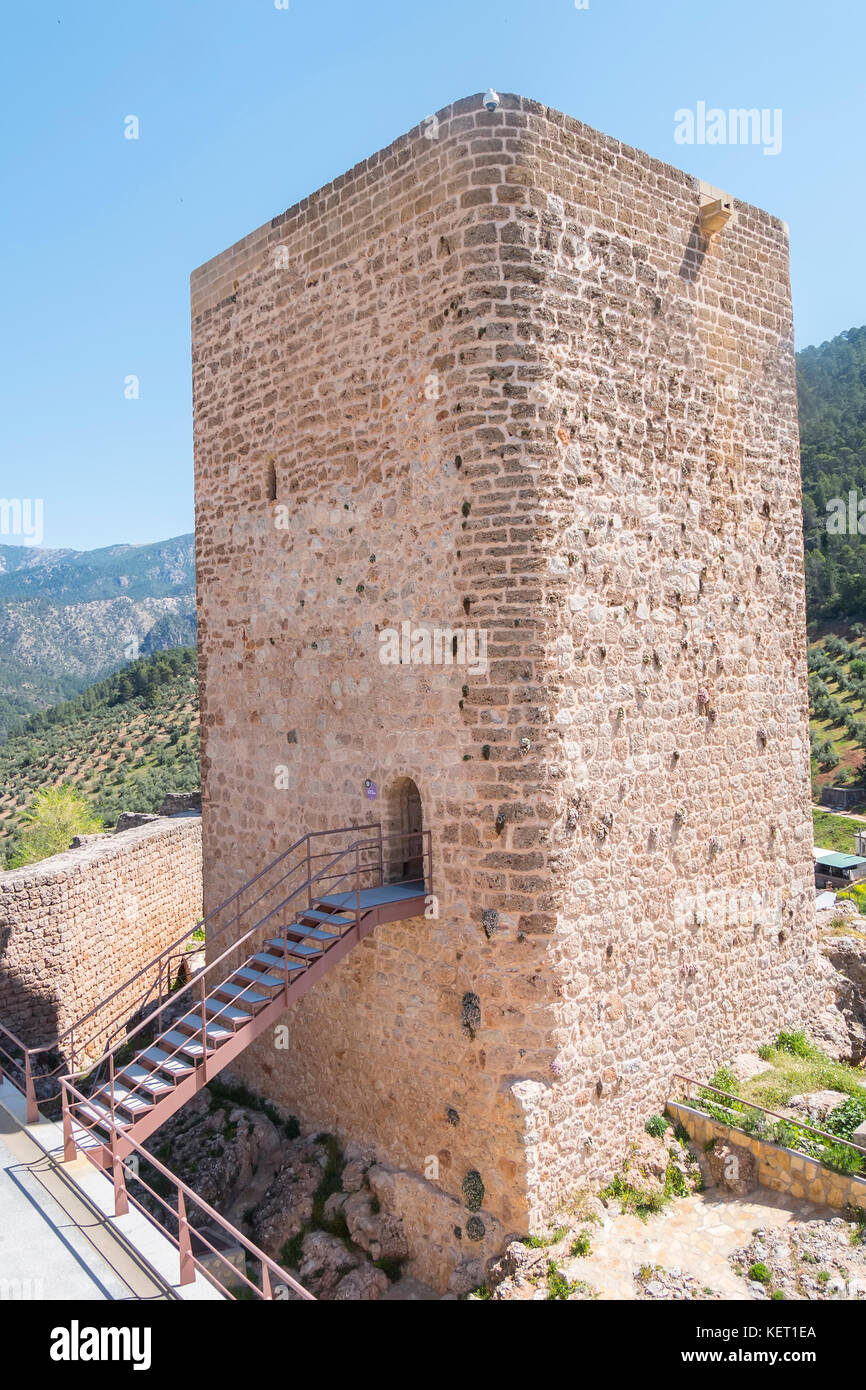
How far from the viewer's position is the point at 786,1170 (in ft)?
28.7

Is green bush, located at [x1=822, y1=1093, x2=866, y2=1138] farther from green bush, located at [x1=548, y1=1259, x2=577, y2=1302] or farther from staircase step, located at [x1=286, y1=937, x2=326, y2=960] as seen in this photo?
staircase step, located at [x1=286, y1=937, x2=326, y2=960]

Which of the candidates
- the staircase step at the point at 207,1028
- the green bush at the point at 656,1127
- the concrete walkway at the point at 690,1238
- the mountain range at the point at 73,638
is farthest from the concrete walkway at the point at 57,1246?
the mountain range at the point at 73,638

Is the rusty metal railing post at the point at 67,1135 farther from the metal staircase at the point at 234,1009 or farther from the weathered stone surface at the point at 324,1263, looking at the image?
the weathered stone surface at the point at 324,1263

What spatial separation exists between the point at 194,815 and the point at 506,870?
11.9 metres

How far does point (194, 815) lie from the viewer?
62.2 feet

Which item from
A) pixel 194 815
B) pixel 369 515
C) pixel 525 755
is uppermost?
pixel 369 515

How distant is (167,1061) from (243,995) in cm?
80

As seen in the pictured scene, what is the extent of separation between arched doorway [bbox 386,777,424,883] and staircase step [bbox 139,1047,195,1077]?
2.46 metres

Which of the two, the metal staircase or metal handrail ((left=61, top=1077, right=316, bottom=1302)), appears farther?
the metal staircase

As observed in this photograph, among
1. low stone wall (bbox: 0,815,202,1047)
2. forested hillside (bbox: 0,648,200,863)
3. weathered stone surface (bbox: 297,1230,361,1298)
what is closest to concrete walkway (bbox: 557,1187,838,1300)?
weathered stone surface (bbox: 297,1230,361,1298)

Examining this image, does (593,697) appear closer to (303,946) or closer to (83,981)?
(303,946)

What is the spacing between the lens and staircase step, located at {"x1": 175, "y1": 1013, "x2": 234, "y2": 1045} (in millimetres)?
8000
